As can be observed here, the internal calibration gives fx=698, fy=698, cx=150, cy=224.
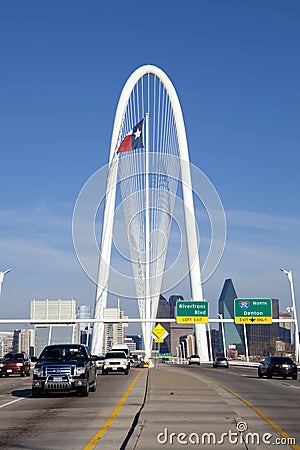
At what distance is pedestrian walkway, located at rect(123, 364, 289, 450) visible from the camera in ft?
39.4

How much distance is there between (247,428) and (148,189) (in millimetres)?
60609

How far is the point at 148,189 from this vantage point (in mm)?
74188

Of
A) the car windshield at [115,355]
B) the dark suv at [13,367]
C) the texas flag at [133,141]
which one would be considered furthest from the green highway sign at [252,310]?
the dark suv at [13,367]

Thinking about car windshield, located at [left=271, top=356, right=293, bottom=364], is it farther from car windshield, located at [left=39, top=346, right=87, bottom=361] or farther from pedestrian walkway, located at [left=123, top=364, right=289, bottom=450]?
pedestrian walkway, located at [left=123, top=364, right=289, bottom=450]

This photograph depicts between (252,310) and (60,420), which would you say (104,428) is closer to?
(60,420)

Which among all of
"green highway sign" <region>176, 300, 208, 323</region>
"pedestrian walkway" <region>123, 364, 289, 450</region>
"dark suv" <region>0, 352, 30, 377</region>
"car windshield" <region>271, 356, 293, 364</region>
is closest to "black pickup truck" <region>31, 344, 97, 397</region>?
"pedestrian walkway" <region>123, 364, 289, 450</region>

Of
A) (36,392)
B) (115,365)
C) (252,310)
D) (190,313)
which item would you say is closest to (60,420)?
(36,392)

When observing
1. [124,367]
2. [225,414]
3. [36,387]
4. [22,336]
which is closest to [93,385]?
[36,387]

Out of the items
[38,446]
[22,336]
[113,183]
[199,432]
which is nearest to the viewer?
[38,446]

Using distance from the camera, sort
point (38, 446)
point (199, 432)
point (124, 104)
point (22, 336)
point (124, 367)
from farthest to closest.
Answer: point (22, 336)
point (124, 104)
point (124, 367)
point (199, 432)
point (38, 446)

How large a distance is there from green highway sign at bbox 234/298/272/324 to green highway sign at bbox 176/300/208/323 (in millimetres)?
3684

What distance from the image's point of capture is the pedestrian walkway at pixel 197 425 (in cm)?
1202

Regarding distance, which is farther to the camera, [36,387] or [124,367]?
[124,367]

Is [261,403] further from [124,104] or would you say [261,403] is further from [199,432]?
[124,104]
